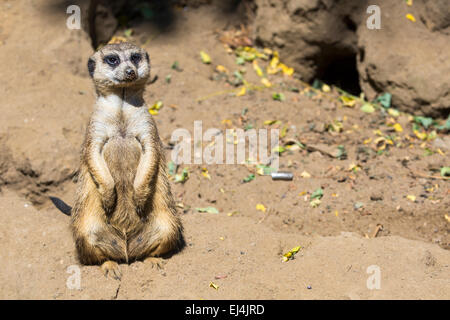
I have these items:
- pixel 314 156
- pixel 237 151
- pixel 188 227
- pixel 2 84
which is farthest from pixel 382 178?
pixel 2 84

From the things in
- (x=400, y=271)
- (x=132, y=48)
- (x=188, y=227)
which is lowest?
(x=188, y=227)

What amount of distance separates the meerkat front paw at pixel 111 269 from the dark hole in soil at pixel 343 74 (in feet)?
11.0

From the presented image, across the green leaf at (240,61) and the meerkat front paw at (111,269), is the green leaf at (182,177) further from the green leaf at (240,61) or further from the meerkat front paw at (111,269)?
the green leaf at (240,61)

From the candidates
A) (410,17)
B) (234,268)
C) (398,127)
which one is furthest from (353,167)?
(410,17)

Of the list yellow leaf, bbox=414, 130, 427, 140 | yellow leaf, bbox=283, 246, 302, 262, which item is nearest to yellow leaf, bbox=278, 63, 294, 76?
yellow leaf, bbox=414, 130, 427, 140

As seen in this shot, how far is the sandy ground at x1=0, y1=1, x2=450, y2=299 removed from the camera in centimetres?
299

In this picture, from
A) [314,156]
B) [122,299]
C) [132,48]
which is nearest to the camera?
[122,299]

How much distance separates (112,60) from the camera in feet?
10.2

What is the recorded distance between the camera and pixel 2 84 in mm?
4715

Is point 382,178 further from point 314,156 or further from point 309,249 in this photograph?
point 309,249

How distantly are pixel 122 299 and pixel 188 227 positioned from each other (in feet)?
3.08

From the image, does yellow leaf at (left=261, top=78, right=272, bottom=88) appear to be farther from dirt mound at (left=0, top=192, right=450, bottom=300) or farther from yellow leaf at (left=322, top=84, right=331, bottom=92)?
dirt mound at (left=0, top=192, right=450, bottom=300)

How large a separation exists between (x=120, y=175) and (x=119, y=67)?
1.99 feet

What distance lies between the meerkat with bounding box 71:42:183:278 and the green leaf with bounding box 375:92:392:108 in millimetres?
2690
